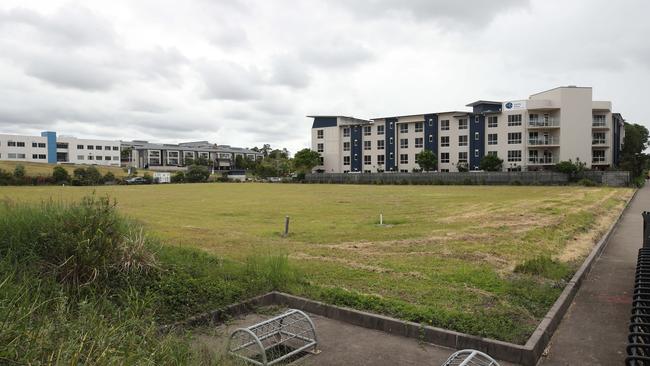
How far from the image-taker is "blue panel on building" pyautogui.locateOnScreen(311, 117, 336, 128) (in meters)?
93.4

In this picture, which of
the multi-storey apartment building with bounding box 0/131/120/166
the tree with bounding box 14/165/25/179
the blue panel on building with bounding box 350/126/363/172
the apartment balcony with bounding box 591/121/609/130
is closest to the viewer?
the apartment balcony with bounding box 591/121/609/130

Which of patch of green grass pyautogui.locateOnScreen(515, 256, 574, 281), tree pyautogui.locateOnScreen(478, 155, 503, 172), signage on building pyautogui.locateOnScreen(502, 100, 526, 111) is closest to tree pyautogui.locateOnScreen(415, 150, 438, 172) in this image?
tree pyautogui.locateOnScreen(478, 155, 503, 172)

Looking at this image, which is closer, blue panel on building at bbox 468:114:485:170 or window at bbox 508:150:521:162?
window at bbox 508:150:521:162

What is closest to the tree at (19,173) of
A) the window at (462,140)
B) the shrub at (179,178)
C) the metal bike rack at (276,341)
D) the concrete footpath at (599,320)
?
the shrub at (179,178)

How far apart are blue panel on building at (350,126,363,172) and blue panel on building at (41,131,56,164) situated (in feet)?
257

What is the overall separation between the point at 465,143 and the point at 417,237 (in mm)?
65128

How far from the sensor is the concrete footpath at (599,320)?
5914mm

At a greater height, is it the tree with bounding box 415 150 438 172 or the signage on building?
the signage on building

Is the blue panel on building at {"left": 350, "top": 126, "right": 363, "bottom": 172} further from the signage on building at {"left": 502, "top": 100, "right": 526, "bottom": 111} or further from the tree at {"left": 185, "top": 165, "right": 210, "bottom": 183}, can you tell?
the tree at {"left": 185, "top": 165, "right": 210, "bottom": 183}

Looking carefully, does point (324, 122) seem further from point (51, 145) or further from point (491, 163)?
point (51, 145)

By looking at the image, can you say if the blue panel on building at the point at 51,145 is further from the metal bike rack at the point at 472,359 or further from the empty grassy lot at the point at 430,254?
the metal bike rack at the point at 472,359

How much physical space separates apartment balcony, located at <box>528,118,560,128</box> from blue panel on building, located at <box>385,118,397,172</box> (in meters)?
23.8

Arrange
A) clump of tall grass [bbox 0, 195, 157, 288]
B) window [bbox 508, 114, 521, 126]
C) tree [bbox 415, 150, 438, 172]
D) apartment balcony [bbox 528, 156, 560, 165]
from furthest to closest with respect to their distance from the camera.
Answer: tree [bbox 415, 150, 438, 172]
window [bbox 508, 114, 521, 126]
apartment balcony [bbox 528, 156, 560, 165]
clump of tall grass [bbox 0, 195, 157, 288]

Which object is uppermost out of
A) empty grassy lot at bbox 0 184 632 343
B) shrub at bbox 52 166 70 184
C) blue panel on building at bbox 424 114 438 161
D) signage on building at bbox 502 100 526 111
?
signage on building at bbox 502 100 526 111
